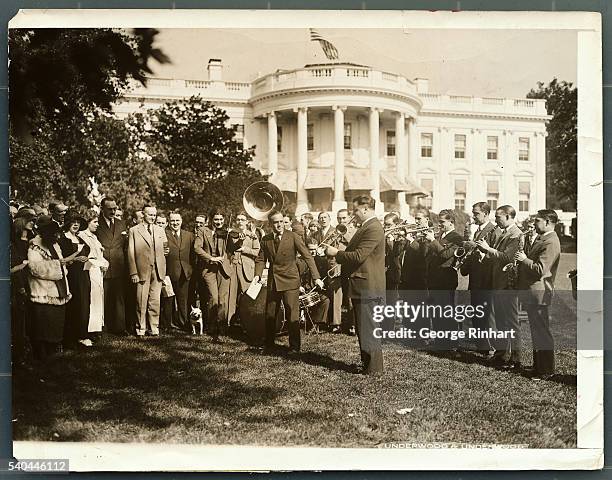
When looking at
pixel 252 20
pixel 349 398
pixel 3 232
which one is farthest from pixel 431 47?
pixel 3 232

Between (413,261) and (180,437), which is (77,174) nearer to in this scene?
(180,437)

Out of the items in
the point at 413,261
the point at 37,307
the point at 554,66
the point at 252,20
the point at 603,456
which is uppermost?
the point at 252,20

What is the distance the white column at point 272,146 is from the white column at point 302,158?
0.59 ft

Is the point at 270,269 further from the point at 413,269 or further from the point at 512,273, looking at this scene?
the point at 512,273

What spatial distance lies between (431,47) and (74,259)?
3.22m

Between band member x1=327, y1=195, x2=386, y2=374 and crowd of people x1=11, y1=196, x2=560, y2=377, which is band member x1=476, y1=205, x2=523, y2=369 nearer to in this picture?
crowd of people x1=11, y1=196, x2=560, y2=377

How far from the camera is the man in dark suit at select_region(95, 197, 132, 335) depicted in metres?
5.71

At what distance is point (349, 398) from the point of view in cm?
557

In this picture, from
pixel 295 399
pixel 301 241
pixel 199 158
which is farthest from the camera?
pixel 199 158

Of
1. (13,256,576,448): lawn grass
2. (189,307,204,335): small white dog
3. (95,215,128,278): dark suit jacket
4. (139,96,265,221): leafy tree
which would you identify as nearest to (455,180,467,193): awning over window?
(13,256,576,448): lawn grass

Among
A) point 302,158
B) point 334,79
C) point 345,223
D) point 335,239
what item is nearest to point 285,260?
point 335,239

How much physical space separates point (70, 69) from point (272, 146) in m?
1.69

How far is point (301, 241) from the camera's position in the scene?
223 inches

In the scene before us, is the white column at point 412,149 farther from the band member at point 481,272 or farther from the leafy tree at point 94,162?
the leafy tree at point 94,162
